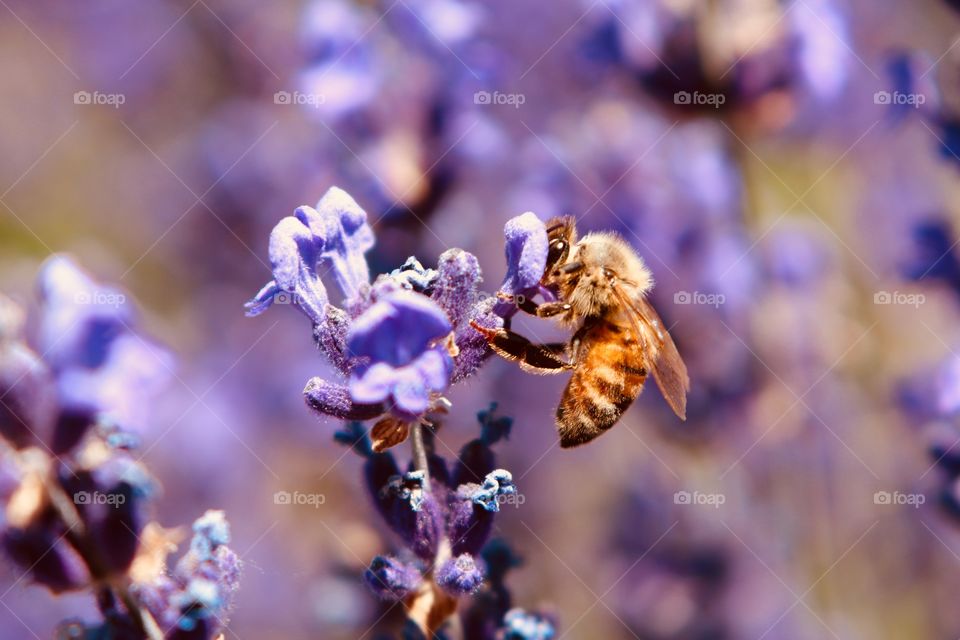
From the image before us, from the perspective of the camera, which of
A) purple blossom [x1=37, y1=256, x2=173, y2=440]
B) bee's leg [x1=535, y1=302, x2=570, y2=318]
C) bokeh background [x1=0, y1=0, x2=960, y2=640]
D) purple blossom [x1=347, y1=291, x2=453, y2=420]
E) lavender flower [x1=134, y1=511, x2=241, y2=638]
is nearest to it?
purple blossom [x1=347, y1=291, x2=453, y2=420]

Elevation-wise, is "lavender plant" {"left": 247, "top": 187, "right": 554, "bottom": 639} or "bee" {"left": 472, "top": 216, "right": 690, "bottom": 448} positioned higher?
"bee" {"left": 472, "top": 216, "right": 690, "bottom": 448}

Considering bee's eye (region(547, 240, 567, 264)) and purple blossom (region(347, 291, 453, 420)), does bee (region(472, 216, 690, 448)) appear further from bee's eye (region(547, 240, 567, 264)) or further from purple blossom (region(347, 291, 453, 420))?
purple blossom (region(347, 291, 453, 420))

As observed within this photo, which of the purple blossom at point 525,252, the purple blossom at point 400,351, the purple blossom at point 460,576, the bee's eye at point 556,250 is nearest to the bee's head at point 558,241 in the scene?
the bee's eye at point 556,250

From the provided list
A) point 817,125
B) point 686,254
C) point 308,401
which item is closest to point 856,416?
point 686,254

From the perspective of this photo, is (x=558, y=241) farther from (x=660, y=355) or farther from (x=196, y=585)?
(x=196, y=585)

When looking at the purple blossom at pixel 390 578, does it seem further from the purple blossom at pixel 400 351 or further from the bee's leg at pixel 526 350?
the bee's leg at pixel 526 350

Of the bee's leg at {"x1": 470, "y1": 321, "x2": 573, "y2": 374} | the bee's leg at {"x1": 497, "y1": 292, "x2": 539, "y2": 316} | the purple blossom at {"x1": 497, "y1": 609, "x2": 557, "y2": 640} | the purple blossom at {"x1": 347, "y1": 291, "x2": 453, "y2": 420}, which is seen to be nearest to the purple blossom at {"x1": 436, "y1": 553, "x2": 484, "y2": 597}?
the purple blossom at {"x1": 497, "y1": 609, "x2": 557, "y2": 640}

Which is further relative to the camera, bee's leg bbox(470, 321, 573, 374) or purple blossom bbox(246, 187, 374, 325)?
bee's leg bbox(470, 321, 573, 374)

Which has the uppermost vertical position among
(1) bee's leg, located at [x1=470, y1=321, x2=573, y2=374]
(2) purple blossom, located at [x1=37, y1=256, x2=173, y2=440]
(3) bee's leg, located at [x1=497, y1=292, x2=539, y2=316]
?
(3) bee's leg, located at [x1=497, y1=292, x2=539, y2=316]

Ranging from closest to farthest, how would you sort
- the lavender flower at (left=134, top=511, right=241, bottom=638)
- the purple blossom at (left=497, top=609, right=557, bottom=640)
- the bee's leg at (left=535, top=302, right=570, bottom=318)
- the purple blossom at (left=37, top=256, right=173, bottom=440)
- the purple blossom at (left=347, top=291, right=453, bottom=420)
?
1. the purple blossom at (left=347, top=291, right=453, bottom=420)
2. the lavender flower at (left=134, top=511, right=241, bottom=638)
3. the purple blossom at (left=37, top=256, right=173, bottom=440)
4. the purple blossom at (left=497, top=609, right=557, bottom=640)
5. the bee's leg at (left=535, top=302, right=570, bottom=318)
